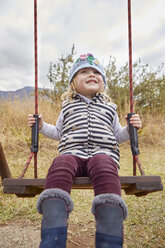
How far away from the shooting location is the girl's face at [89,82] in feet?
5.36

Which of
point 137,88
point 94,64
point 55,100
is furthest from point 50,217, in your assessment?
point 137,88

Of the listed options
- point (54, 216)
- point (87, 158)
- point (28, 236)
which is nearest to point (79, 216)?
point (28, 236)

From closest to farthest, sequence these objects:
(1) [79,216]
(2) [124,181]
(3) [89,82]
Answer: (2) [124,181] → (3) [89,82] → (1) [79,216]

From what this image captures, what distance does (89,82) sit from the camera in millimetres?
1646

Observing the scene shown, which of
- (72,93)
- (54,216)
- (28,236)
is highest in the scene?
(72,93)

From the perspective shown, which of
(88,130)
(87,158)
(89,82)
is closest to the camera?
(87,158)

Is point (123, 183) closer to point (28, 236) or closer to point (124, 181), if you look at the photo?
point (124, 181)

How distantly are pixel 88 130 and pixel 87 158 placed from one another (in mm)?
189

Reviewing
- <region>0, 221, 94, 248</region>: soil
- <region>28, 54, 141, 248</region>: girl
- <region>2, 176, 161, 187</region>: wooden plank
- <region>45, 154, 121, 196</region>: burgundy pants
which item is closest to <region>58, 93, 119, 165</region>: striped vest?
<region>28, 54, 141, 248</region>: girl

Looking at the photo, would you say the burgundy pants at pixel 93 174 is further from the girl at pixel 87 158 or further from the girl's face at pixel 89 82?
the girl's face at pixel 89 82

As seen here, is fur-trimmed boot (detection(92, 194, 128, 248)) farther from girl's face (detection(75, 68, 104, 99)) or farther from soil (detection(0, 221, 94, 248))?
girl's face (detection(75, 68, 104, 99))

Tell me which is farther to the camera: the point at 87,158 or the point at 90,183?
the point at 87,158

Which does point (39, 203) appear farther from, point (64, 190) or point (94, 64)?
point (94, 64)

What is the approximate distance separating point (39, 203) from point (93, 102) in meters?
0.80
